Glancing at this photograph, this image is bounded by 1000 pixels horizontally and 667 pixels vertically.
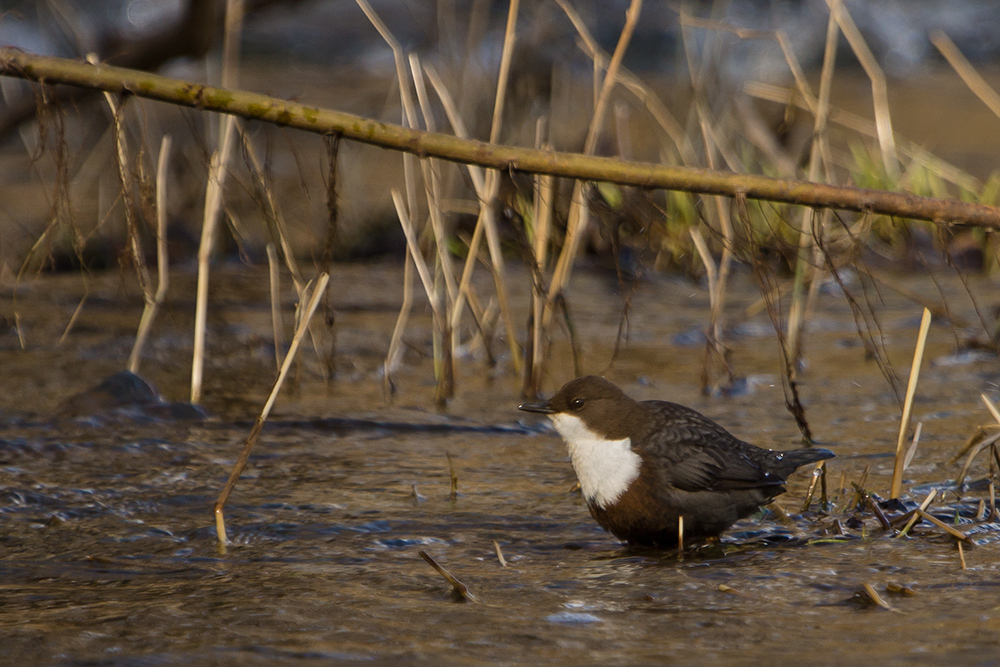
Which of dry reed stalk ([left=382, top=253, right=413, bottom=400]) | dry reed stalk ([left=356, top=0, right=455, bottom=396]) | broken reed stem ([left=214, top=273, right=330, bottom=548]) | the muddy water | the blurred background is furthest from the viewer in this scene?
the blurred background

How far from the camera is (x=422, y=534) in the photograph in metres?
3.29

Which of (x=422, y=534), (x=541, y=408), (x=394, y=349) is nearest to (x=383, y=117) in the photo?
(x=394, y=349)

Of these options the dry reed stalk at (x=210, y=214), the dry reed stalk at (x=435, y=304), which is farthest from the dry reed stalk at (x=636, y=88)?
the dry reed stalk at (x=210, y=214)

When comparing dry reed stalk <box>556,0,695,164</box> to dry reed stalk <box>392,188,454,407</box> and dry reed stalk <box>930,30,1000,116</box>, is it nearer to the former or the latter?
dry reed stalk <box>392,188,454,407</box>

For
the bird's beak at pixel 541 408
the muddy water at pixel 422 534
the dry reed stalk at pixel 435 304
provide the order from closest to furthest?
the muddy water at pixel 422 534, the bird's beak at pixel 541 408, the dry reed stalk at pixel 435 304

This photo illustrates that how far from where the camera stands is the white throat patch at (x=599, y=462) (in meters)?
3.15

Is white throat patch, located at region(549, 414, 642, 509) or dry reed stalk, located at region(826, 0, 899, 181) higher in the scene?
dry reed stalk, located at region(826, 0, 899, 181)

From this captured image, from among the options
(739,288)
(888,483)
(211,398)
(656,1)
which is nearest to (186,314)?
(211,398)

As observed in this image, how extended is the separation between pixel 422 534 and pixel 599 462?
561 mm

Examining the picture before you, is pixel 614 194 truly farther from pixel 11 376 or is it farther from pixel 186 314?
pixel 11 376

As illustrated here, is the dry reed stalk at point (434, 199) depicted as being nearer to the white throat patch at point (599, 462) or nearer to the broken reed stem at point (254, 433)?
the broken reed stem at point (254, 433)

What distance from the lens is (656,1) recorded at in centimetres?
2041

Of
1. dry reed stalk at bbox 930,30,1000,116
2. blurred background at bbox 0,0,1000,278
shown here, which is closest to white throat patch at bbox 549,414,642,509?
blurred background at bbox 0,0,1000,278

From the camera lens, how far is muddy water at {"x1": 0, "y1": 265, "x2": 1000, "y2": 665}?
8.00 feet
